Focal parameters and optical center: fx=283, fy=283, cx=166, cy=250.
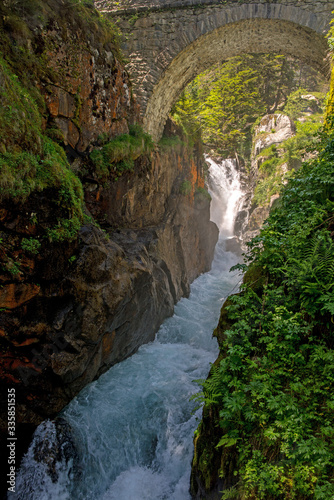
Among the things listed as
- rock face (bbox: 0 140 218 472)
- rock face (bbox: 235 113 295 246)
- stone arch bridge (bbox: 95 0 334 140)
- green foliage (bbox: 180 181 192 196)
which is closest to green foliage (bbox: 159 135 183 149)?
stone arch bridge (bbox: 95 0 334 140)

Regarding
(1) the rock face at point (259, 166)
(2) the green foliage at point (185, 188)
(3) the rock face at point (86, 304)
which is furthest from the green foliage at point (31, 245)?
(1) the rock face at point (259, 166)

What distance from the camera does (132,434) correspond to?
496 centimetres

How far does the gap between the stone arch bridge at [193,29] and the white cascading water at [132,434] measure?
7.92 meters

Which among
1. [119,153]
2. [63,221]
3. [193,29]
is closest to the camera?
[63,221]

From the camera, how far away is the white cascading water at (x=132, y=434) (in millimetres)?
4160

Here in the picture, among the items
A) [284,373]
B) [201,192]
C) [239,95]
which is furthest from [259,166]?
[284,373]

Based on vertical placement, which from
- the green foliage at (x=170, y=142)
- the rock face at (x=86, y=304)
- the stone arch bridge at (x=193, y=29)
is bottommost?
the rock face at (x=86, y=304)

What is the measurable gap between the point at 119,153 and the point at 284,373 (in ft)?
20.5

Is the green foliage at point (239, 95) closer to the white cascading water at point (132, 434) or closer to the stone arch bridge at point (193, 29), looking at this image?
the stone arch bridge at point (193, 29)

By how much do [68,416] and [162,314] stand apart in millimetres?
4413

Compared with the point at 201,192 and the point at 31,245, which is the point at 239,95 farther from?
the point at 31,245

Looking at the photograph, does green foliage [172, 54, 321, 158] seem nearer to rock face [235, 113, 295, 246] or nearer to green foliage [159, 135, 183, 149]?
rock face [235, 113, 295, 246]

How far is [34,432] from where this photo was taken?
4.47 m

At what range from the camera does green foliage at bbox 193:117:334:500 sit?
223 centimetres
